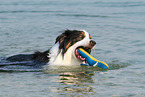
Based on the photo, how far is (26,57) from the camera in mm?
9062

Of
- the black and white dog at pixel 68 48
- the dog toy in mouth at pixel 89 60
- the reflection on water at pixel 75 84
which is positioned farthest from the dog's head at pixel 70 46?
the reflection on water at pixel 75 84

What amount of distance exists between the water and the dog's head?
0.71 feet

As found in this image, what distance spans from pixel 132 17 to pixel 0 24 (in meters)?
5.96

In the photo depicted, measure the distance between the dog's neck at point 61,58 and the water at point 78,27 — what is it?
15 centimetres

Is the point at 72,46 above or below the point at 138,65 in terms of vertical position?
above

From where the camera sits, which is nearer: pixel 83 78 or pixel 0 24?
pixel 83 78

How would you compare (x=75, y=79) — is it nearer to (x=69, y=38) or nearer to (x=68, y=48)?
(x=68, y=48)

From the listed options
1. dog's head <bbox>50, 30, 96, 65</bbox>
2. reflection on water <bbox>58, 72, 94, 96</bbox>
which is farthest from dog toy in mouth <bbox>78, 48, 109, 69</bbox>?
reflection on water <bbox>58, 72, 94, 96</bbox>

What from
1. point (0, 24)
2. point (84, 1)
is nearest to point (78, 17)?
point (0, 24)

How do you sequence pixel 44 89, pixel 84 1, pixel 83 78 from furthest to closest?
1. pixel 84 1
2. pixel 83 78
3. pixel 44 89

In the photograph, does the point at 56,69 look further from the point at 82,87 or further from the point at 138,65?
the point at 138,65

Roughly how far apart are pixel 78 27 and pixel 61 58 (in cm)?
650

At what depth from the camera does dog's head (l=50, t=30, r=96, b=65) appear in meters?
7.97

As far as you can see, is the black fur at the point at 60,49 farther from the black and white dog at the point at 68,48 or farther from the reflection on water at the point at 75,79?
the reflection on water at the point at 75,79
